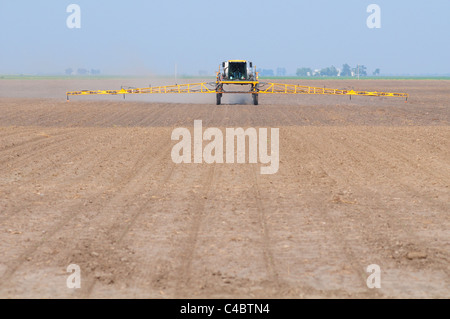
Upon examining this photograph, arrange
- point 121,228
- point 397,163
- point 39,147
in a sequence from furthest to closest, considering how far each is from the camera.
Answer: point 39,147, point 397,163, point 121,228

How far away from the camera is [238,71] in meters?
37.2

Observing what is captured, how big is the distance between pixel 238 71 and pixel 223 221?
29.0m

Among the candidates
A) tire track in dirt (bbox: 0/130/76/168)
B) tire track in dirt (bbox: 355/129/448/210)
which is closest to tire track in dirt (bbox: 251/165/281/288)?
tire track in dirt (bbox: 355/129/448/210)

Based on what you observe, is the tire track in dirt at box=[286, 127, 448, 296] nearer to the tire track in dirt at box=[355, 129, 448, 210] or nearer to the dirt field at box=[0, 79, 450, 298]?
the dirt field at box=[0, 79, 450, 298]

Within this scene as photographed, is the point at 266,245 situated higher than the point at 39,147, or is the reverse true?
the point at 39,147

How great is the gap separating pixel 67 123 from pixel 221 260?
19.5 meters

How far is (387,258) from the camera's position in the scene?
7156 millimetres

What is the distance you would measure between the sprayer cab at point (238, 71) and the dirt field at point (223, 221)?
1887 centimetres

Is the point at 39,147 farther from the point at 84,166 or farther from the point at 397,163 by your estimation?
the point at 397,163

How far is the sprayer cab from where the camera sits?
3703 centimetres

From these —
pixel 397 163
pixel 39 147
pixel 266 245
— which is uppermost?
pixel 39 147

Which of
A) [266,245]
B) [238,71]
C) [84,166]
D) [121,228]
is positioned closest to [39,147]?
[84,166]

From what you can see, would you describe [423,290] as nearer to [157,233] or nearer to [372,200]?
[157,233]

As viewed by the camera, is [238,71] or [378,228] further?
[238,71]
